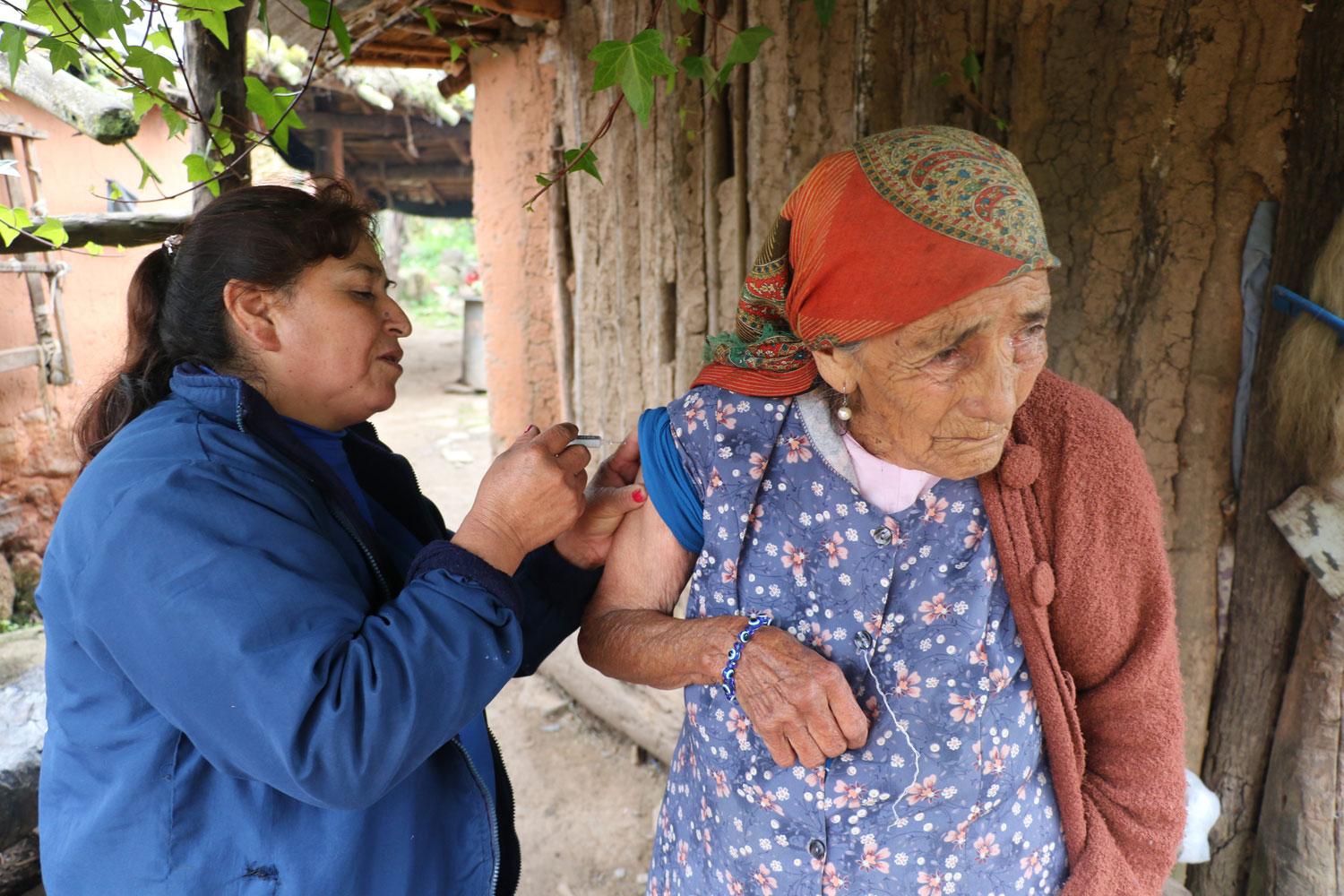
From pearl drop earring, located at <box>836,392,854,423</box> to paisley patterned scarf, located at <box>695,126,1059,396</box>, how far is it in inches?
4.6

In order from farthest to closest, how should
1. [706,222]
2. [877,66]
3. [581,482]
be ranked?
[706,222], [877,66], [581,482]

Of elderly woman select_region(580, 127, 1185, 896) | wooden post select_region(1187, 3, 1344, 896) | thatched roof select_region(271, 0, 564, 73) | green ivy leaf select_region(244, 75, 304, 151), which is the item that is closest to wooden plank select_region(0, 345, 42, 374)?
thatched roof select_region(271, 0, 564, 73)

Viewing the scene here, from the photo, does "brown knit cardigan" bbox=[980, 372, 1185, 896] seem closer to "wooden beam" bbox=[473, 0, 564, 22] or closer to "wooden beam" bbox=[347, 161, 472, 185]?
"wooden beam" bbox=[473, 0, 564, 22]

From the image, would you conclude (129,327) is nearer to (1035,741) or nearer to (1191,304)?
(1035,741)

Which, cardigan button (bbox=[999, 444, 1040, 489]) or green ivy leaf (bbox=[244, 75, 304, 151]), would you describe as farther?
green ivy leaf (bbox=[244, 75, 304, 151])

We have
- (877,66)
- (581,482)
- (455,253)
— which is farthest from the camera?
(455,253)

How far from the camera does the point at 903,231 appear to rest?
1175 millimetres

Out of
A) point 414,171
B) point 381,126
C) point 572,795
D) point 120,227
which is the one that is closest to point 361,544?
point 120,227

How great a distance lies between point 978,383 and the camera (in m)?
1.24

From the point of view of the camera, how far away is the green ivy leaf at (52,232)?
2.42 m

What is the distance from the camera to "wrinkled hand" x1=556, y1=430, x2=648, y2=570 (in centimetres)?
158

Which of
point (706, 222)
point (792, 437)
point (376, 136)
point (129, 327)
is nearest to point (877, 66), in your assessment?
point (706, 222)

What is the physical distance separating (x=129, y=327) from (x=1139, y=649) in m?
1.79

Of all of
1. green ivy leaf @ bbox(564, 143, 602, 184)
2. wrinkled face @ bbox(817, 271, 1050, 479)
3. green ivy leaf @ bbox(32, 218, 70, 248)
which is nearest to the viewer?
wrinkled face @ bbox(817, 271, 1050, 479)
